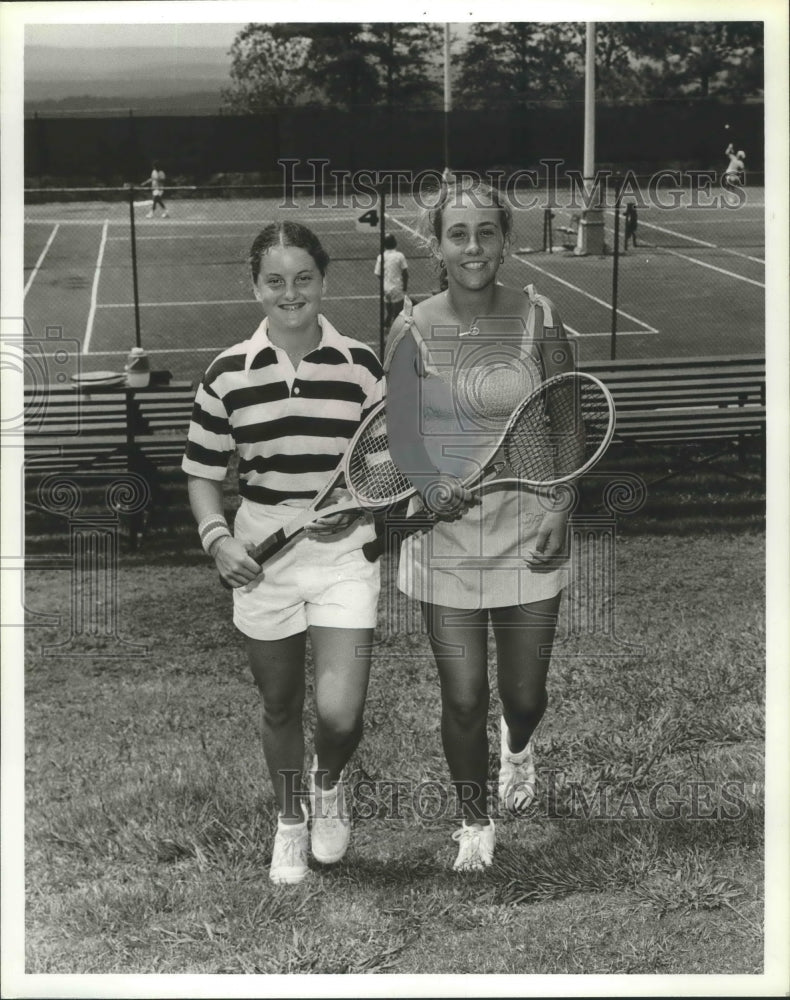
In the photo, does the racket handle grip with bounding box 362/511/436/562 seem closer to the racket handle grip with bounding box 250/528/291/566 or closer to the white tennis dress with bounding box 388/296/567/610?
the white tennis dress with bounding box 388/296/567/610

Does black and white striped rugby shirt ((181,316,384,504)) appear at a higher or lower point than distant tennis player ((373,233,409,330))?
lower

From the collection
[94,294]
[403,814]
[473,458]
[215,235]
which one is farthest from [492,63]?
[215,235]

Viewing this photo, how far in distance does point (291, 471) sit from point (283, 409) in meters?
0.17

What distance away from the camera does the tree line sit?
161 inches

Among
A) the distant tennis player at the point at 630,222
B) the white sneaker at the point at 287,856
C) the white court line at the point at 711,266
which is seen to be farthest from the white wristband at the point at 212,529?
the white court line at the point at 711,266

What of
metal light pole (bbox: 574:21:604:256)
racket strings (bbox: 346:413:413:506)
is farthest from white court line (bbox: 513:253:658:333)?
racket strings (bbox: 346:413:413:506)

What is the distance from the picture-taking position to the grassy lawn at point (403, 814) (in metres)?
4.08

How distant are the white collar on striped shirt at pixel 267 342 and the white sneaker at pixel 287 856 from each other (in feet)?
4.43

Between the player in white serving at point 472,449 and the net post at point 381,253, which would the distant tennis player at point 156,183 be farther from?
the player in white serving at point 472,449

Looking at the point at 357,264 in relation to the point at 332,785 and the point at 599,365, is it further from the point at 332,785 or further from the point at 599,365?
the point at 332,785

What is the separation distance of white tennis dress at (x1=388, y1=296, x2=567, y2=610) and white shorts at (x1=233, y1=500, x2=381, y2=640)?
159 mm

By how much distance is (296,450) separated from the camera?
387 cm

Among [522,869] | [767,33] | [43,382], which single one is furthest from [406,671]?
[767,33]

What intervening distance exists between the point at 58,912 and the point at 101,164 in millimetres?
2269
